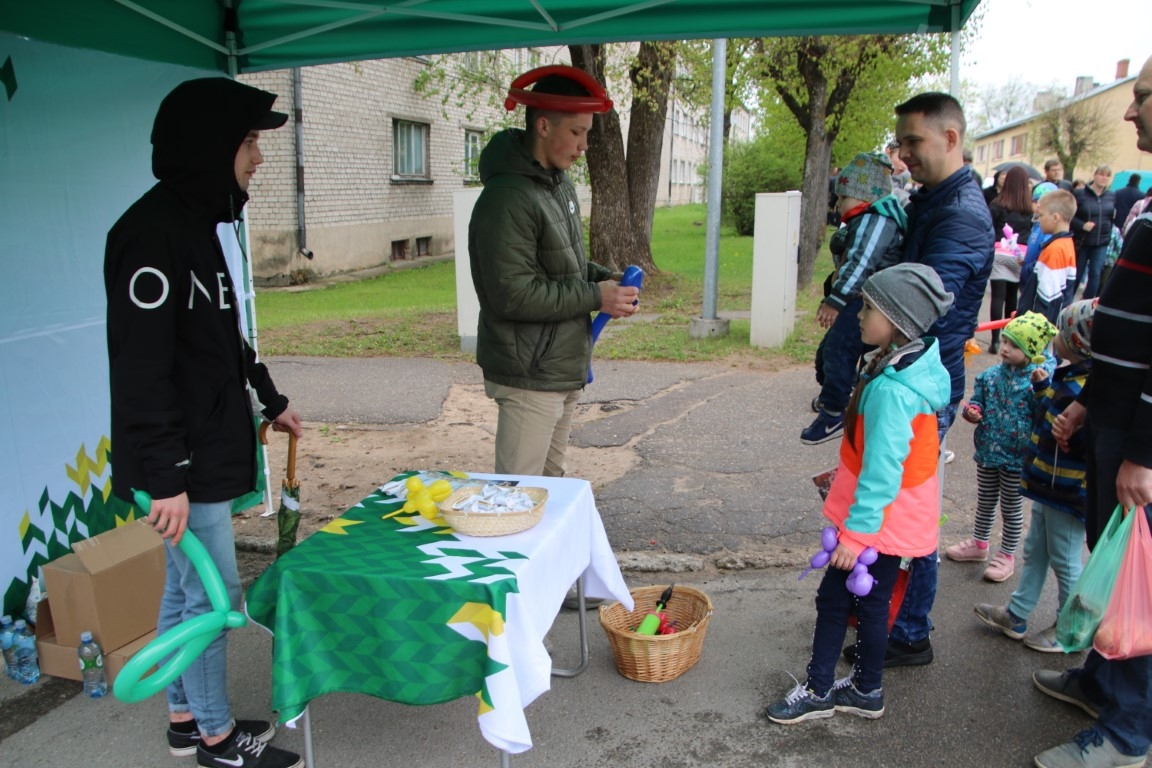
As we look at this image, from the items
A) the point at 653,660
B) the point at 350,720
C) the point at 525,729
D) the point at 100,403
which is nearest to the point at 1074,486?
the point at 653,660

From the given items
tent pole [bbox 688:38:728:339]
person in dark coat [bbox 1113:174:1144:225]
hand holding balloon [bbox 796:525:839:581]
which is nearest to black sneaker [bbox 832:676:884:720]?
hand holding balloon [bbox 796:525:839:581]

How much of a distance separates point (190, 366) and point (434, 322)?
8.67 metres

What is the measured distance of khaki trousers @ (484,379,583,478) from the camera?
11.5ft

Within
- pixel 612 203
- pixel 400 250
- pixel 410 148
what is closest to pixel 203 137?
pixel 612 203

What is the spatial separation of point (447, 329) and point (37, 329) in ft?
23.1

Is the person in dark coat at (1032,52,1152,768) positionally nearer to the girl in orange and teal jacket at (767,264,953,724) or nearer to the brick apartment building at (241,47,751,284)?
the girl in orange and teal jacket at (767,264,953,724)

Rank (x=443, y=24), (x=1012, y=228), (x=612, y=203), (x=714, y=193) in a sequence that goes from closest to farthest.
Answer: (x=443, y=24) → (x=714, y=193) → (x=1012, y=228) → (x=612, y=203)

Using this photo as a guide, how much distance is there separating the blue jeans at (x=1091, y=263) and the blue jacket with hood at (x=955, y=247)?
872 cm

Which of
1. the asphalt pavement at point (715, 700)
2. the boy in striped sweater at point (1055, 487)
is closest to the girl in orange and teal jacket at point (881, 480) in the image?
the asphalt pavement at point (715, 700)

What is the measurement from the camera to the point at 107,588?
10.8 feet

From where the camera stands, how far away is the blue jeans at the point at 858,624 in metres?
A: 2.88

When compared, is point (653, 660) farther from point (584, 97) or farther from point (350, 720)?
point (584, 97)

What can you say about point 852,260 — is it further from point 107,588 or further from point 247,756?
point 107,588

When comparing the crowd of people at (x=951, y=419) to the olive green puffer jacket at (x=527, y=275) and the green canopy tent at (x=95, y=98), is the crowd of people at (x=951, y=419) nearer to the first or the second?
the olive green puffer jacket at (x=527, y=275)
